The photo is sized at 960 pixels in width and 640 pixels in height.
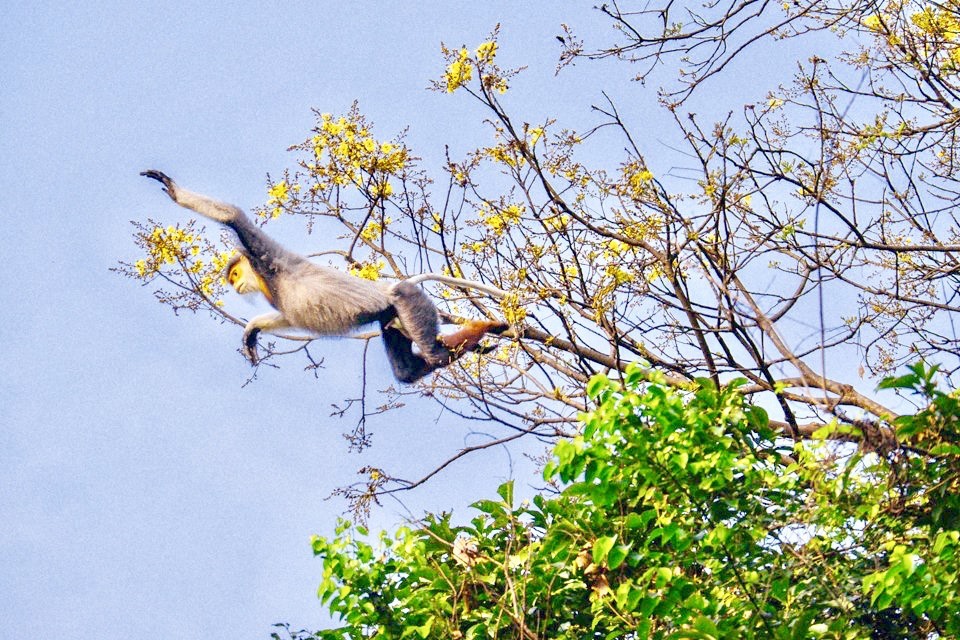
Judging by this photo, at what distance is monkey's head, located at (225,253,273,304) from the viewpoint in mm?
8281

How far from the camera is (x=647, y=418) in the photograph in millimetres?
4547

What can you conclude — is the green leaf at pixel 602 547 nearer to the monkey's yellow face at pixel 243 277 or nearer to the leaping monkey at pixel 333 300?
the leaping monkey at pixel 333 300

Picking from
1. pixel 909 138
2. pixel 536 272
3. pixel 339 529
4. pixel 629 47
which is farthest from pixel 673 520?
pixel 909 138

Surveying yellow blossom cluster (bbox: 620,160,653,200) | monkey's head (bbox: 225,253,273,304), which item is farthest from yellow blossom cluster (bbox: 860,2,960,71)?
monkey's head (bbox: 225,253,273,304)

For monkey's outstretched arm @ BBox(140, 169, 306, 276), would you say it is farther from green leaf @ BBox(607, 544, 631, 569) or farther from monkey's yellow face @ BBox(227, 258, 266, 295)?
green leaf @ BBox(607, 544, 631, 569)

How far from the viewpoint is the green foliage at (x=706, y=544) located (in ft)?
14.2

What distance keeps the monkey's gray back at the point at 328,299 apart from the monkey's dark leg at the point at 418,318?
140 millimetres

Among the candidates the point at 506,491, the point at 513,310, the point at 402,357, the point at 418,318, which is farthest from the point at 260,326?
the point at 506,491

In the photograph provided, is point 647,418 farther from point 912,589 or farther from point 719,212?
point 719,212

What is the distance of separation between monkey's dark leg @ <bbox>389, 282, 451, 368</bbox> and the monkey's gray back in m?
0.14

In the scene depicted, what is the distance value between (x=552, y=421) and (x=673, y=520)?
2.57 m

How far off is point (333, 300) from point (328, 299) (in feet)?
0.14

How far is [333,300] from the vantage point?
8125mm

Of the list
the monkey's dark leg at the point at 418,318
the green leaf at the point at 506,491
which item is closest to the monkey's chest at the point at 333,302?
the monkey's dark leg at the point at 418,318
